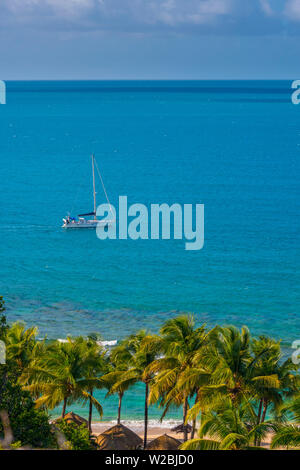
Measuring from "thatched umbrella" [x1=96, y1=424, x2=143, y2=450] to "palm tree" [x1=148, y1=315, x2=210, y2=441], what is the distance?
4.76 metres

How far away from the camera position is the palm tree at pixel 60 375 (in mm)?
27000

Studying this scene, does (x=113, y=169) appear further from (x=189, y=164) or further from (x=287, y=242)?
(x=287, y=242)

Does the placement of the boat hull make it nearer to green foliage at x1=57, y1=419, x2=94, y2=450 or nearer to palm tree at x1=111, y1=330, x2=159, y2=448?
palm tree at x1=111, y1=330, x2=159, y2=448

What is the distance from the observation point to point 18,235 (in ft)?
267

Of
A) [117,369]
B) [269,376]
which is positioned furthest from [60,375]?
[269,376]

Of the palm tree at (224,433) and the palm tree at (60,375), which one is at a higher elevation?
the palm tree at (60,375)

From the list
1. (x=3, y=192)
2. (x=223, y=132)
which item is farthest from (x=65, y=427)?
(x=223, y=132)

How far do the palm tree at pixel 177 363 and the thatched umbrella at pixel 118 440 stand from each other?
4.76 metres

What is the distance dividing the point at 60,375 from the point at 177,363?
494 centimetres

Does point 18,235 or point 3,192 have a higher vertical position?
point 3,192

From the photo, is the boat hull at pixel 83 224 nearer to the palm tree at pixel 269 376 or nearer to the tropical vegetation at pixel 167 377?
the tropical vegetation at pixel 167 377

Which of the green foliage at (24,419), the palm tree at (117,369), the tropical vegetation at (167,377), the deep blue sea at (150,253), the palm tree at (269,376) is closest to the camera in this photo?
the green foliage at (24,419)

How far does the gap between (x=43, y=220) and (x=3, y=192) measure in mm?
20367

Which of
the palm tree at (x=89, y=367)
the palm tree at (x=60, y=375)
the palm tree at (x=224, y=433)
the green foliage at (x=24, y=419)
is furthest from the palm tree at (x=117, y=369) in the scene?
the palm tree at (x=224, y=433)
